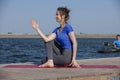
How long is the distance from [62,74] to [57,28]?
1.87 metres

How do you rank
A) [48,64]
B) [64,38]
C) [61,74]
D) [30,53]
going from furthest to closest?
[30,53] < [64,38] < [48,64] < [61,74]

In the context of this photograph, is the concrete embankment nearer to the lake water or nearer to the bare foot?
the bare foot

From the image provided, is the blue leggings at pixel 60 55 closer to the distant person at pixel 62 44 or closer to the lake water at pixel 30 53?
the distant person at pixel 62 44

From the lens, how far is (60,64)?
9.19 meters

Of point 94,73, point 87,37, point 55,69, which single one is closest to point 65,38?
point 55,69

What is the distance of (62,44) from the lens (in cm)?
913

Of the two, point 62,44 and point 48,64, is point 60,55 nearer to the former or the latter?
point 62,44

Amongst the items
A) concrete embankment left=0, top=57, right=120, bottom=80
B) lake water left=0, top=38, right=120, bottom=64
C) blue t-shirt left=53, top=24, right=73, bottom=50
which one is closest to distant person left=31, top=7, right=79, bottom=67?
blue t-shirt left=53, top=24, right=73, bottom=50

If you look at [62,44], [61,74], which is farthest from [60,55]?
[61,74]

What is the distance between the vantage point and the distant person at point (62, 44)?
29.4 ft

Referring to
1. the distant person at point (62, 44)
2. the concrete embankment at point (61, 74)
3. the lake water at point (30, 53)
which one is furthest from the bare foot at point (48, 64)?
the lake water at point (30, 53)

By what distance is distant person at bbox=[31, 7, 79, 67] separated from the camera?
29.4 feet

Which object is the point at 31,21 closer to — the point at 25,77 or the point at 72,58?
the point at 72,58

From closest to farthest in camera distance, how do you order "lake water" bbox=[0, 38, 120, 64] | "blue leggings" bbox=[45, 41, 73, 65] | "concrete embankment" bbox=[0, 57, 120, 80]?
1. "concrete embankment" bbox=[0, 57, 120, 80]
2. "blue leggings" bbox=[45, 41, 73, 65]
3. "lake water" bbox=[0, 38, 120, 64]
